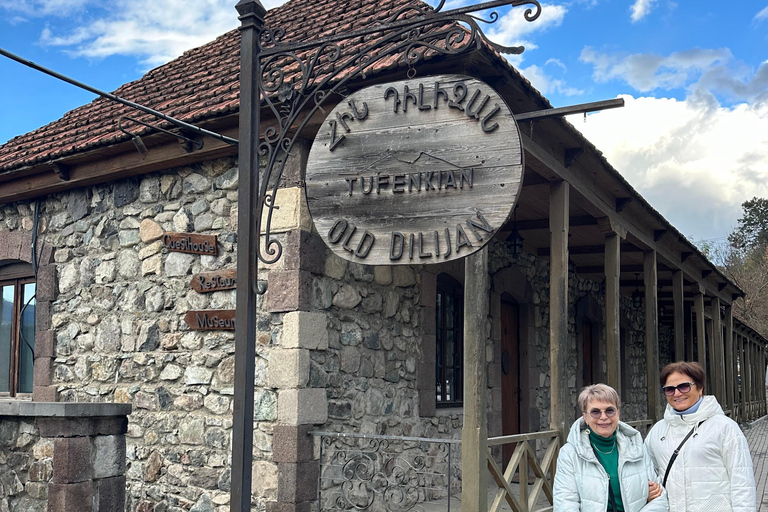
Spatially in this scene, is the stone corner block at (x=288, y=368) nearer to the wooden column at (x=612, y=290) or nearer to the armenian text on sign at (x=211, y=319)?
the armenian text on sign at (x=211, y=319)

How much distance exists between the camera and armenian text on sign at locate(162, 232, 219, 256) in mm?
6242

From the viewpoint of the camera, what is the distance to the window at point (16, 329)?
782 cm

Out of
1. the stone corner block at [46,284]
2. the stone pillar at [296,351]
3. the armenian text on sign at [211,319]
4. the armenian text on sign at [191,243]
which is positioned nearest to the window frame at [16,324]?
the stone corner block at [46,284]

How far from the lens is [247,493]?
3.69 m

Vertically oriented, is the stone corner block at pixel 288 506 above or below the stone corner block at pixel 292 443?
below

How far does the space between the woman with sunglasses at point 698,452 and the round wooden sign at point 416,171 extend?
42.2 inches

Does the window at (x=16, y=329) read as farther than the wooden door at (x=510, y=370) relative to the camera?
No

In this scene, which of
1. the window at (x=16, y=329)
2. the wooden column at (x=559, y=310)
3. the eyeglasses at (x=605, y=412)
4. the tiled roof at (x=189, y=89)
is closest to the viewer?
the eyeglasses at (x=605, y=412)

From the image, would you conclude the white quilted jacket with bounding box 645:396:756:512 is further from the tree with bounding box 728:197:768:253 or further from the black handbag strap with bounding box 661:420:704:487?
the tree with bounding box 728:197:768:253

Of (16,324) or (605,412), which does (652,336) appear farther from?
(16,324)

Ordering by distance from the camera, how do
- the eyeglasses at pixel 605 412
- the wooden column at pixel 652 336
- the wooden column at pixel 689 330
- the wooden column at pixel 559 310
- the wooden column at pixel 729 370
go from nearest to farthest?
the eyeglasses at pixel 605 412 < the wooden column at pixel 559 310 < the wooden column at pixel 652 336 < the wooden column at pixel 729 370 < the wooden column at pixel 689 330

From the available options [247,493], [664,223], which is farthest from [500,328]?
[247,493]

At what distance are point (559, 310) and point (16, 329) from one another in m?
5.43

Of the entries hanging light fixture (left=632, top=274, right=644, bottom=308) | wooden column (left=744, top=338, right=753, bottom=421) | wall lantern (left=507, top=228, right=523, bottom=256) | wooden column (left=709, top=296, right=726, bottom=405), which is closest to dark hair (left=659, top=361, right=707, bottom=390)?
wall lantern (left=507, top=228, right=523, bottom=256)
